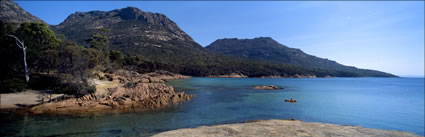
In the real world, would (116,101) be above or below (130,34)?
below

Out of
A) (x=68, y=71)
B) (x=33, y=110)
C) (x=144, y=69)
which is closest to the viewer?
(x=33, y=110)

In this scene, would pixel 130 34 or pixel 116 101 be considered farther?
pixel 130 34

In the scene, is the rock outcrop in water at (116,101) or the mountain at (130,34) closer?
the rock outcrop in water at (116,101)

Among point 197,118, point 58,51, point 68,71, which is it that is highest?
point 58,51

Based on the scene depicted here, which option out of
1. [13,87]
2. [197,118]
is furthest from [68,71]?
[197,118]

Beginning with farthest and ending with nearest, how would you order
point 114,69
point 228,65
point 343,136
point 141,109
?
point 228,65
point 114,69
point 141,109
point 343,136

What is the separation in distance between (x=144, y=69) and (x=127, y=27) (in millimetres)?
95072

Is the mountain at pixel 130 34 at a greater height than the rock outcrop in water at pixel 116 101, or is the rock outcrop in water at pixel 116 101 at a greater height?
the mountain at pixel 130 34

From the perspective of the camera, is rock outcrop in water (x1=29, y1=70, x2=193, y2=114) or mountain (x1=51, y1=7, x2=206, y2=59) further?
mountain (x1=51, y1=7, x2=206, y2=59)

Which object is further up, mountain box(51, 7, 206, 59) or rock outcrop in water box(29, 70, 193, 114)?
mountain box(51, 7, 206, 59)

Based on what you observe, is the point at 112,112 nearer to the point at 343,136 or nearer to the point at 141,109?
the point at 141,109

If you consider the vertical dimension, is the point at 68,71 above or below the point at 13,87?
above

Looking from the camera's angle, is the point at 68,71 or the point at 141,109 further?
the point at 68,71

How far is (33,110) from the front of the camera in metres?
19.1
